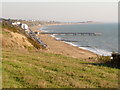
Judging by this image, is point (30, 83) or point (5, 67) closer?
point (30, 83)

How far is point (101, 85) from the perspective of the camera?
28.0ft

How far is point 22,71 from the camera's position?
9977 millimetres

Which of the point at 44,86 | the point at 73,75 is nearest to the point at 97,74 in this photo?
the point at 73,75

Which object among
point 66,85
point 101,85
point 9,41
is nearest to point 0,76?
point 66,85

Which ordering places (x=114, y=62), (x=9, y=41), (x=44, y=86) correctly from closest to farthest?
1. (x=44, y=86)
2. (x=114, y=62)
3. (x=9, y=41)

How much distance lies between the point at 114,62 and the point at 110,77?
6.09 meters

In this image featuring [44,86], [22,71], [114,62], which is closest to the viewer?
[44,86]

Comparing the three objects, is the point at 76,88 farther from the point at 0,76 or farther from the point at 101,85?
the point at 0,76

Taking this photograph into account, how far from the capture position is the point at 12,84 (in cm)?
792

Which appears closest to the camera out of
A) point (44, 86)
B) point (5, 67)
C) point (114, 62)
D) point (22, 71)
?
point (44, 86)

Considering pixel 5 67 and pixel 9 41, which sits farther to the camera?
pixel 9 41

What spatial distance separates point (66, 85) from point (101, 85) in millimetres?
1475

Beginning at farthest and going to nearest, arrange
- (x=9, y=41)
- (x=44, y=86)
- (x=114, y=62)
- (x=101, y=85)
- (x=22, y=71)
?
(x=9, y=41)
(x=114, y=62)
(x=22, y=71)
(x=101, y=85)
(x=44, y=86)

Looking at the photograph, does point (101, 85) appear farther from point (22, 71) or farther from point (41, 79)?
point (22, 71)
